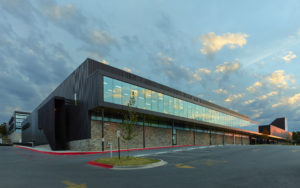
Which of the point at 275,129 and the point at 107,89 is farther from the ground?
the point at 107,89

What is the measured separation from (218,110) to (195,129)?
1406 cm

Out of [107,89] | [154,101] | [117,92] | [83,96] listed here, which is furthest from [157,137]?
[83,96]

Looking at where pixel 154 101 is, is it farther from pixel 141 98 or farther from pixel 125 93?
pixel 125 93

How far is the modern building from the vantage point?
30375 millimetres

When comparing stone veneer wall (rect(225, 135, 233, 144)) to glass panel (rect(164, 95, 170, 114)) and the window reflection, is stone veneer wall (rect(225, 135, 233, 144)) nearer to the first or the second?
the window reflection

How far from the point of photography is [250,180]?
9.12 metres

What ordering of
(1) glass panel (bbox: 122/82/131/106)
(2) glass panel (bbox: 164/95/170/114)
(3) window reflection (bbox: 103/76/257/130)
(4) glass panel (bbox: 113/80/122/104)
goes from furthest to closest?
(2) glass panel (bbox: 164/95/170/114), (1) glass panel (bbox: 122/82/131/106), (4) glass panel (bbox: 113/80/122/104), (3) window reflection (bbox: 103/76/257/130)

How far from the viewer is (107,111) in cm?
3244

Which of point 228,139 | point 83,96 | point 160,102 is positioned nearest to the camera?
point 83,96

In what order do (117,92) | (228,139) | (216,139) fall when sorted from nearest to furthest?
1. (117,92)
2. (216,139)
3. (228,139)

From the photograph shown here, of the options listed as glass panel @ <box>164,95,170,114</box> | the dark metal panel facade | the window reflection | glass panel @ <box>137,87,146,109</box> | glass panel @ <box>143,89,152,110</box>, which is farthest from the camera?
glass panel @ <box>164,95,170,114</box>

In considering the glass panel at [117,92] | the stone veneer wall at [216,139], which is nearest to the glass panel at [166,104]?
the glass panel at [117,92]

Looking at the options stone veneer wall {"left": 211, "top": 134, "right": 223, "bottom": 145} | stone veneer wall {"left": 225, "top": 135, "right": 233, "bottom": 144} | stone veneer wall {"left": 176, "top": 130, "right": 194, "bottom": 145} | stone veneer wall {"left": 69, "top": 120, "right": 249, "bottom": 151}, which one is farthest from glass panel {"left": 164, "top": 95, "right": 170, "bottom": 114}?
stone veneer wall {"left": 225, "top": 135, "right": 233, "bottom": 144}

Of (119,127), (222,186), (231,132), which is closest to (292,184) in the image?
(222,186)
